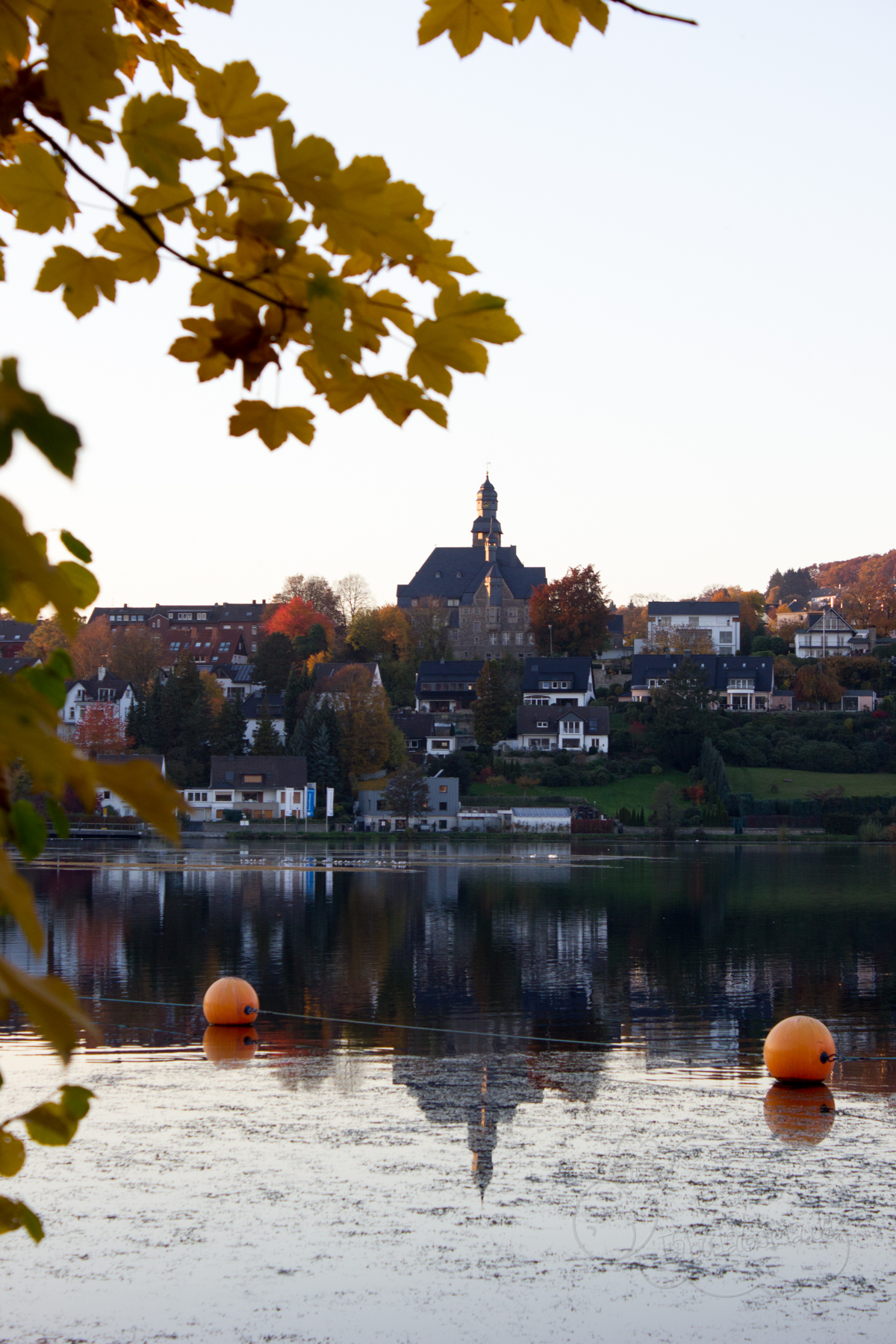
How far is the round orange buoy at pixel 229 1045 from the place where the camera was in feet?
56.0

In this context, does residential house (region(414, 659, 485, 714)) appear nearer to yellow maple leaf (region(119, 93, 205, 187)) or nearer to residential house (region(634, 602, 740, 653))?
residential house (region(634, 602, 740, 653))

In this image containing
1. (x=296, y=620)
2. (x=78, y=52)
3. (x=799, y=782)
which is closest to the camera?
(x=78, y=52)

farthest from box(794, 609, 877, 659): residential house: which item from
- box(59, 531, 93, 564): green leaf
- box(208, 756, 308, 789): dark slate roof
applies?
box(59, 531, 93, 564): green leaf

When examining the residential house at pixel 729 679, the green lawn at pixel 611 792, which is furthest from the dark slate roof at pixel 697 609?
the green lawn at pixel 611 792

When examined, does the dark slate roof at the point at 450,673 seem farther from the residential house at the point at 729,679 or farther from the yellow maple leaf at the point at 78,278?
the yellow maple leaf at the point at 78,278

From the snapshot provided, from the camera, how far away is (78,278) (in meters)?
1.63

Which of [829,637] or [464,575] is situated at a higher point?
[464,575]

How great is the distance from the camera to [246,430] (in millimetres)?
1609

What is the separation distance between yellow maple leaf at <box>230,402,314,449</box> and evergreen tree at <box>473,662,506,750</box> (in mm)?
87220

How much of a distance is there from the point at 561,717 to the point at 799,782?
1787 cm

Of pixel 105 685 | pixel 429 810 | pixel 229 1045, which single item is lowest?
pixel 229 1045

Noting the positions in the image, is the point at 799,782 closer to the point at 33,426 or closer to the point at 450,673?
the point at 450,673

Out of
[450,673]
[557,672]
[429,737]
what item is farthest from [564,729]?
[450,673]

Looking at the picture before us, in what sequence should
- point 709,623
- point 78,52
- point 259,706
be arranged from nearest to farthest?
point 78,52 → point 259,706 → point 709,623
